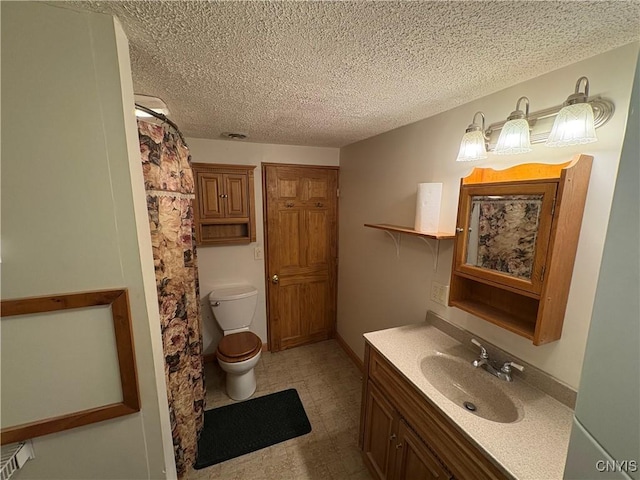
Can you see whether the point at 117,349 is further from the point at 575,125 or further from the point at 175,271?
the point at 575,125

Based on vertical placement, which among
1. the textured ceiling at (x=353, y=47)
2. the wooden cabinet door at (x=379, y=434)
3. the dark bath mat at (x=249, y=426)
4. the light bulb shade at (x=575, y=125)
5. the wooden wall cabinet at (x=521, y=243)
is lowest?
the dark bath mat at (x=249, y=426)

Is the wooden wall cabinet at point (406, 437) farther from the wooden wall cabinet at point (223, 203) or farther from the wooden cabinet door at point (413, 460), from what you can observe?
the wooden wall cabinet at point (223, 203)

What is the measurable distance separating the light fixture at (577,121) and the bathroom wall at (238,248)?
1.98 metres

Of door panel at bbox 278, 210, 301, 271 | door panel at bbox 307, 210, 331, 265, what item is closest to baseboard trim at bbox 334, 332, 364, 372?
door panel at bbox 307, 210, 331, 265

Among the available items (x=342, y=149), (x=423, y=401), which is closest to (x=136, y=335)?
(x=423, y=401)

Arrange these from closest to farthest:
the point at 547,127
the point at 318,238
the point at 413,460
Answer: the point at 547,127 < the point at 413,460 < the point at 318,238

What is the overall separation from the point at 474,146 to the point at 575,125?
38 cm

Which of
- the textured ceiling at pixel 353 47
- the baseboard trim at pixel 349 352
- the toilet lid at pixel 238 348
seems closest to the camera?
the textured ceiling at pixel 353 47

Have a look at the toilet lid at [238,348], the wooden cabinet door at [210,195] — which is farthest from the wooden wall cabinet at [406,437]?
the wooden cabinet door at [210,195]

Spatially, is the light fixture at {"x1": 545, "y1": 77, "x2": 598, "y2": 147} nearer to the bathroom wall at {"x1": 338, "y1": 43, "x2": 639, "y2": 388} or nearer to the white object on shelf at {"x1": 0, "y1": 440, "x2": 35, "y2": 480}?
the bathroom wall at {"x1": 338, "y1": 43, "x2": 639, "y2": 388}

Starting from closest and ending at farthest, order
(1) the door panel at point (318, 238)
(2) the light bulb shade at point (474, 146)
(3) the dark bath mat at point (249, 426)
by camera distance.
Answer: (2) the light bulb shade at point (474, 146) → (3) the dark bath mat at point (249, 426) → (1) the door panel at point (318, 238)

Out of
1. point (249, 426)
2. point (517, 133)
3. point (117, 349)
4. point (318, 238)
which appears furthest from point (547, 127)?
point (249, 426)

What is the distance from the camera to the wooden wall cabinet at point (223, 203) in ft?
7.18

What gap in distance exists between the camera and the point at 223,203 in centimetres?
227
